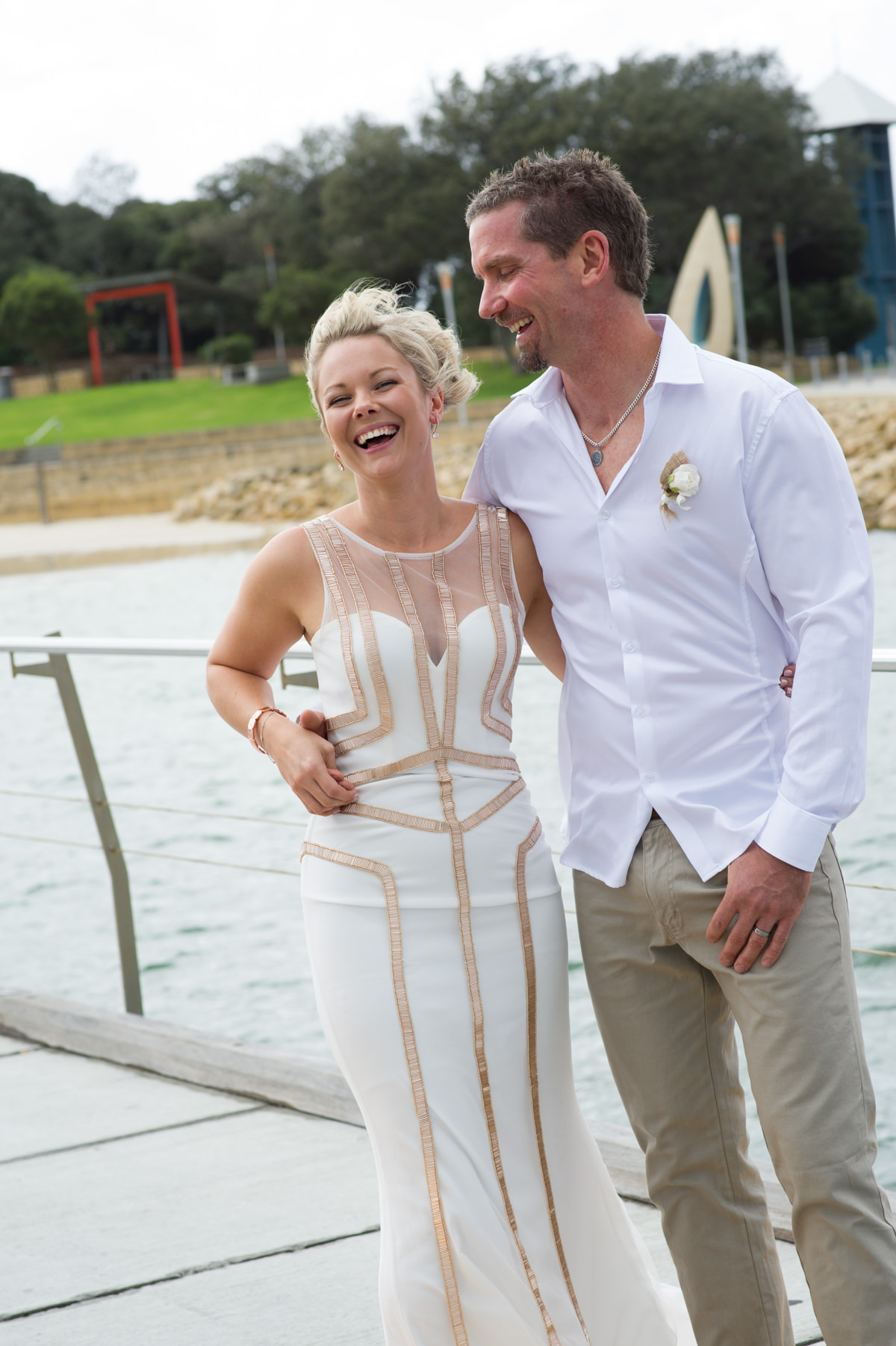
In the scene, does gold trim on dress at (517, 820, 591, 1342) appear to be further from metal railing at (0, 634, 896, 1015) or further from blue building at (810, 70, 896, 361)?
blue building at (810, 70, 896, 361)

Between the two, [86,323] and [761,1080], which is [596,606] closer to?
[761,1080]

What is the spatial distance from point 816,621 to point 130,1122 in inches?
79.7

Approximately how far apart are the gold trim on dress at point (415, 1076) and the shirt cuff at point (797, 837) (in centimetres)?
50

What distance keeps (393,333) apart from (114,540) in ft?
113

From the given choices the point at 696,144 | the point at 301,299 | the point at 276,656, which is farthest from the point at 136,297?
the point at 276,656

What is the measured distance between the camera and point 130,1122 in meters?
3.10

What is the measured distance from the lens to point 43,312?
58.2 meters

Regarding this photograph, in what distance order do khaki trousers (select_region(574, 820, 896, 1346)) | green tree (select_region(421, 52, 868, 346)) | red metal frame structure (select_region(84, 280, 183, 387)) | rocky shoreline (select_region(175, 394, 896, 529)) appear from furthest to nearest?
Answer: 1. red metal frame structure (select_region(84, 280, 183, 387))
2. green tree (select_region(421, 52, 868, 346))
3. rocky shoreline (select_region(175, 394, 896, 529))
4. khaki trousers (select_region(574, 820, 896, 1346))

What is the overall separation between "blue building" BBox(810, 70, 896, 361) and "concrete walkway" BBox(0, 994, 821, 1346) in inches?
2504

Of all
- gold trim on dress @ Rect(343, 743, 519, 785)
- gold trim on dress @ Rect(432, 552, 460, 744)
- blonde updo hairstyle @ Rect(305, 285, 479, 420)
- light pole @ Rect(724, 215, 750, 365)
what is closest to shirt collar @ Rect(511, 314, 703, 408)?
blonde updo hairstyle @ Rect(305, 285, 479, 420)

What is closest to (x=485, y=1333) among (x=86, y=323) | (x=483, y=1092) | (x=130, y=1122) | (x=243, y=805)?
(x=483, y=1092)

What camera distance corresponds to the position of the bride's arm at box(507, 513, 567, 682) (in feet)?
6.83

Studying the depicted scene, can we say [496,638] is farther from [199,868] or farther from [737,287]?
[737,287]

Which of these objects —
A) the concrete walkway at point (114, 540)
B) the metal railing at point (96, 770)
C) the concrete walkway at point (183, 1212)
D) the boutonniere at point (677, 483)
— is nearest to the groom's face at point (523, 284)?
the boutonniere at point (677, 483)
